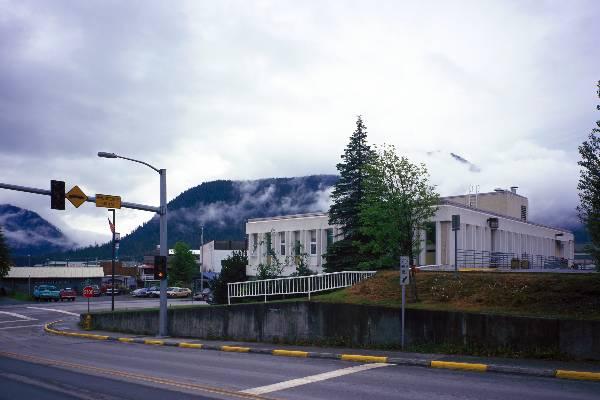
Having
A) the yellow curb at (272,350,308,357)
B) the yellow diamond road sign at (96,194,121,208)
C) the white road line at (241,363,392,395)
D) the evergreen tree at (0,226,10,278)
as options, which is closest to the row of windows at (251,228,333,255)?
the yellow diamond road sign at (96,194,121,208)

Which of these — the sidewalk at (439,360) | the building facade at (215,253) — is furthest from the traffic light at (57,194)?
the building facade at (215,253)

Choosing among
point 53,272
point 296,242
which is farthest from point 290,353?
point 53,272

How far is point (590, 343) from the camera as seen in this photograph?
602 inches

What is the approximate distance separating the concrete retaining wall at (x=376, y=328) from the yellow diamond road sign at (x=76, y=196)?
310 inches

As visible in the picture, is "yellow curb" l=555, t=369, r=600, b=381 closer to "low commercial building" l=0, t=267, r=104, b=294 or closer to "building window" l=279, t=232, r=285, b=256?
"building window" l=279, t=232, r=285, b=256

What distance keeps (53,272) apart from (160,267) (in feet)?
251

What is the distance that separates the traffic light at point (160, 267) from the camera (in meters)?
27.4

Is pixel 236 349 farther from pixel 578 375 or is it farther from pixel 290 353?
pixel 578 375

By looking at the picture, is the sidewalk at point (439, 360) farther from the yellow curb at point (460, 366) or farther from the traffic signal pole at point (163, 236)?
the traffic signal pole at point (163, 236)

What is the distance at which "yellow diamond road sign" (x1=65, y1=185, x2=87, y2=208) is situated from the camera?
22.5 meters

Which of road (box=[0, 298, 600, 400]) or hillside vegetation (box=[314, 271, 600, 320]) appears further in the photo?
hillside vegetation (box=[314, 271, 600, 320])

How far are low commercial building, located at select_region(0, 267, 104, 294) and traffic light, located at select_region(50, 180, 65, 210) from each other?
75.7 meters

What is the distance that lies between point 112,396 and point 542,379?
9.35 m

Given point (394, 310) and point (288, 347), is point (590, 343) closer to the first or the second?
point (394, 310)
